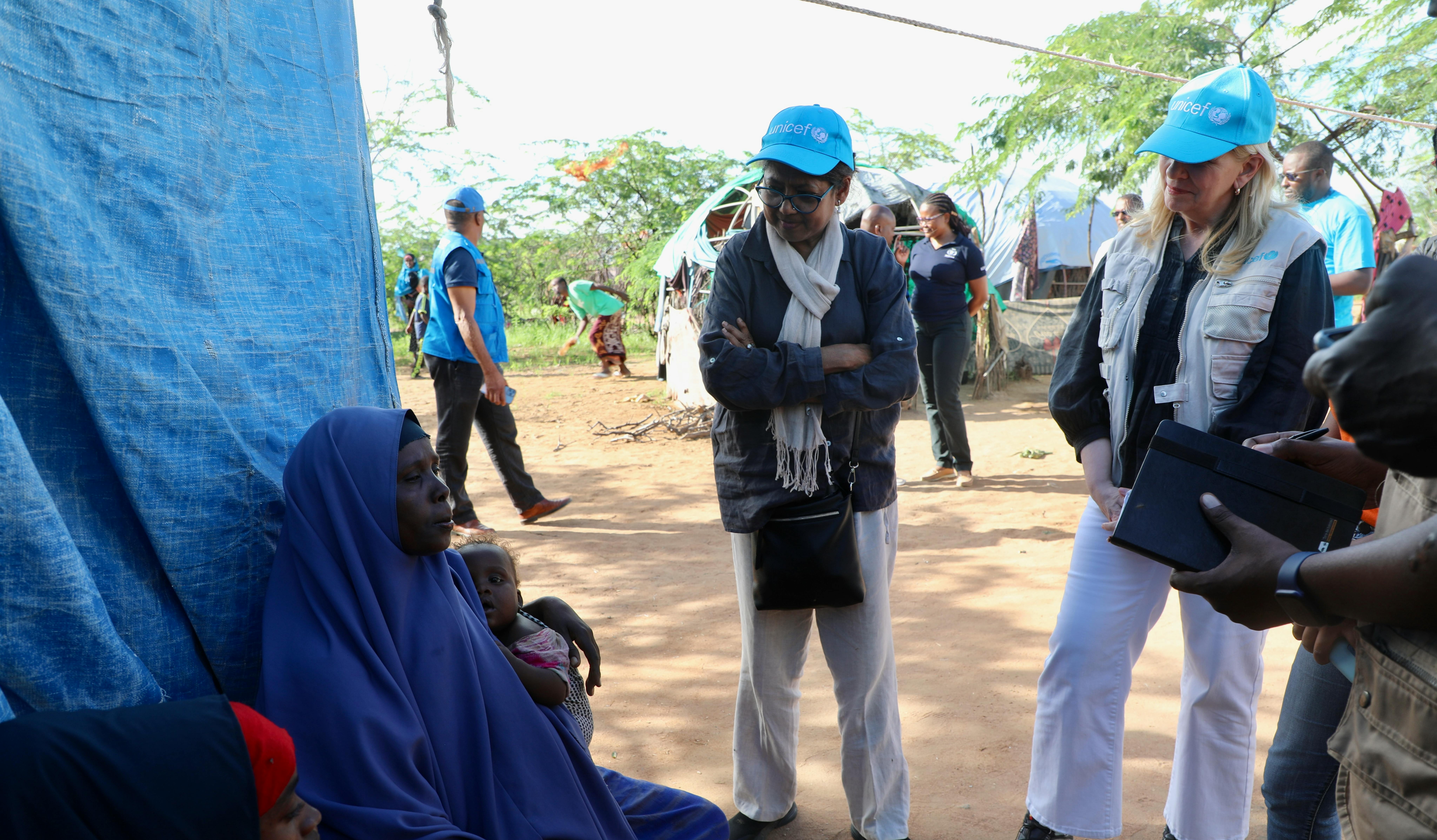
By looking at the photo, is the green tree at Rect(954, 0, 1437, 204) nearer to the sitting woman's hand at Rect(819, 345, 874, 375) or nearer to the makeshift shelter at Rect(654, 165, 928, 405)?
the makeshift shelter at Rect(654, 165, 928, 405)

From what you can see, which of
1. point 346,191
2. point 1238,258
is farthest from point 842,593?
point 346,191

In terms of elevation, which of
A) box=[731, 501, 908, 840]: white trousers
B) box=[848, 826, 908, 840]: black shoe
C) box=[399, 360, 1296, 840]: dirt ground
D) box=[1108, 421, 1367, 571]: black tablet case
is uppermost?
box=[1108, 421, 1367, 571]: black tablet case

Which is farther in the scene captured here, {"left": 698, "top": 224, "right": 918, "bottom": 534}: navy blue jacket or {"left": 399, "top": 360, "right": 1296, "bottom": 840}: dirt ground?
{"left": 399, "top": 360, "right": 1296, "bottom": 840}: dirt ground

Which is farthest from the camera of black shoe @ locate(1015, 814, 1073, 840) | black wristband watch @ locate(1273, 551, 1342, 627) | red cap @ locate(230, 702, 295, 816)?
black shoe @ locate(1015, 814, 1073, 840)

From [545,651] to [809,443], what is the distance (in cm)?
90

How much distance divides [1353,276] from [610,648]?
4.18 meters

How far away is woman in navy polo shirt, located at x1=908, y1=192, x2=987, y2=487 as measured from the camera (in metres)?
6.84

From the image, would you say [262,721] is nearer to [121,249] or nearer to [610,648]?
[121,249]

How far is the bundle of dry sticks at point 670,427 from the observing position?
31.6ft

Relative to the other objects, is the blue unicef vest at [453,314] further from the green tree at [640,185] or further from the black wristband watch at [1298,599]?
the green tree at [640,185]

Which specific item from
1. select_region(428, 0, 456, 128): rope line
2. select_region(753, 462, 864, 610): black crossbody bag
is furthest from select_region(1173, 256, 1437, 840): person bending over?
select_region(428, 0, 456, 128): rope line

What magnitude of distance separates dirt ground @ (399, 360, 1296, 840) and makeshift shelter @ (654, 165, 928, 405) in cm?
239

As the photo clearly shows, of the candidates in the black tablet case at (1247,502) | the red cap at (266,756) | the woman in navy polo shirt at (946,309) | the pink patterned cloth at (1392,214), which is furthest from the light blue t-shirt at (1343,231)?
the red cap at (266,756)

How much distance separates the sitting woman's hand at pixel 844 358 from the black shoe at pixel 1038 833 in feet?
4.32
